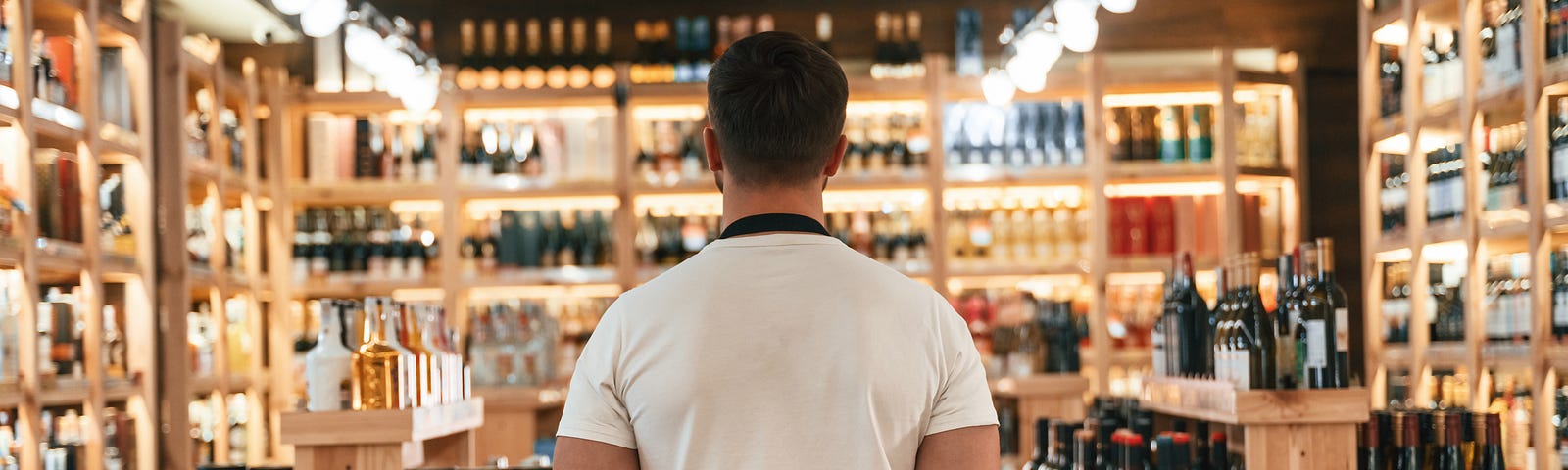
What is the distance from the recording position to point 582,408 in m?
1.31

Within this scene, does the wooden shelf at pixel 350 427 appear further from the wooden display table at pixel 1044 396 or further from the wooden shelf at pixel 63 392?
the wooden display table at pixel 1044 396

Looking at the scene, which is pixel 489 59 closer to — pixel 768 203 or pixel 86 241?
pixel 86 241

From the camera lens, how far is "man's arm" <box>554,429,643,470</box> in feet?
4.29

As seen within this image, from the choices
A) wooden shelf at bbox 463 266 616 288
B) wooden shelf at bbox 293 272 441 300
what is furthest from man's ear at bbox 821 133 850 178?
wooden shelf at bbox 293 272 441 300

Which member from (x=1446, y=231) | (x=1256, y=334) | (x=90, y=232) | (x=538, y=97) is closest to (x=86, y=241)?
(x=90, y=232)

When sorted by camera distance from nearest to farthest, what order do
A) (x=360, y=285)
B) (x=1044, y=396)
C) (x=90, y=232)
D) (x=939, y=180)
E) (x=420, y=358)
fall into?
(x=420, y=358) < (x=90, y=232) < (x=1044, y=396) < (x=939, y=180) < (x=360, y=285)

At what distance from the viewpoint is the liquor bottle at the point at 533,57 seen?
20.8ft

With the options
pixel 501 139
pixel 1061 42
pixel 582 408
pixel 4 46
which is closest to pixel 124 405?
pixel 4 46

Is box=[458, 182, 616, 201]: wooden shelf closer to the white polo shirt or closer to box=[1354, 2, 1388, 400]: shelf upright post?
box=[1354, 2, 1388, 400]: shelf upright post

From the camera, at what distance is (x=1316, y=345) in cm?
269

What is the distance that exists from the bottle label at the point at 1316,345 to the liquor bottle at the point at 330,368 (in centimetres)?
168

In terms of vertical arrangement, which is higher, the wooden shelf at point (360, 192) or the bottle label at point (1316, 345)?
the wooden shelf at point (360, 192)

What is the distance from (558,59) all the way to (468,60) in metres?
0.38

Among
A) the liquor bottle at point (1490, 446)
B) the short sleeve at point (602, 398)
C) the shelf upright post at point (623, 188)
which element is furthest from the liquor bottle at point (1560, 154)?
the shelf upright post at point (623, 188)
